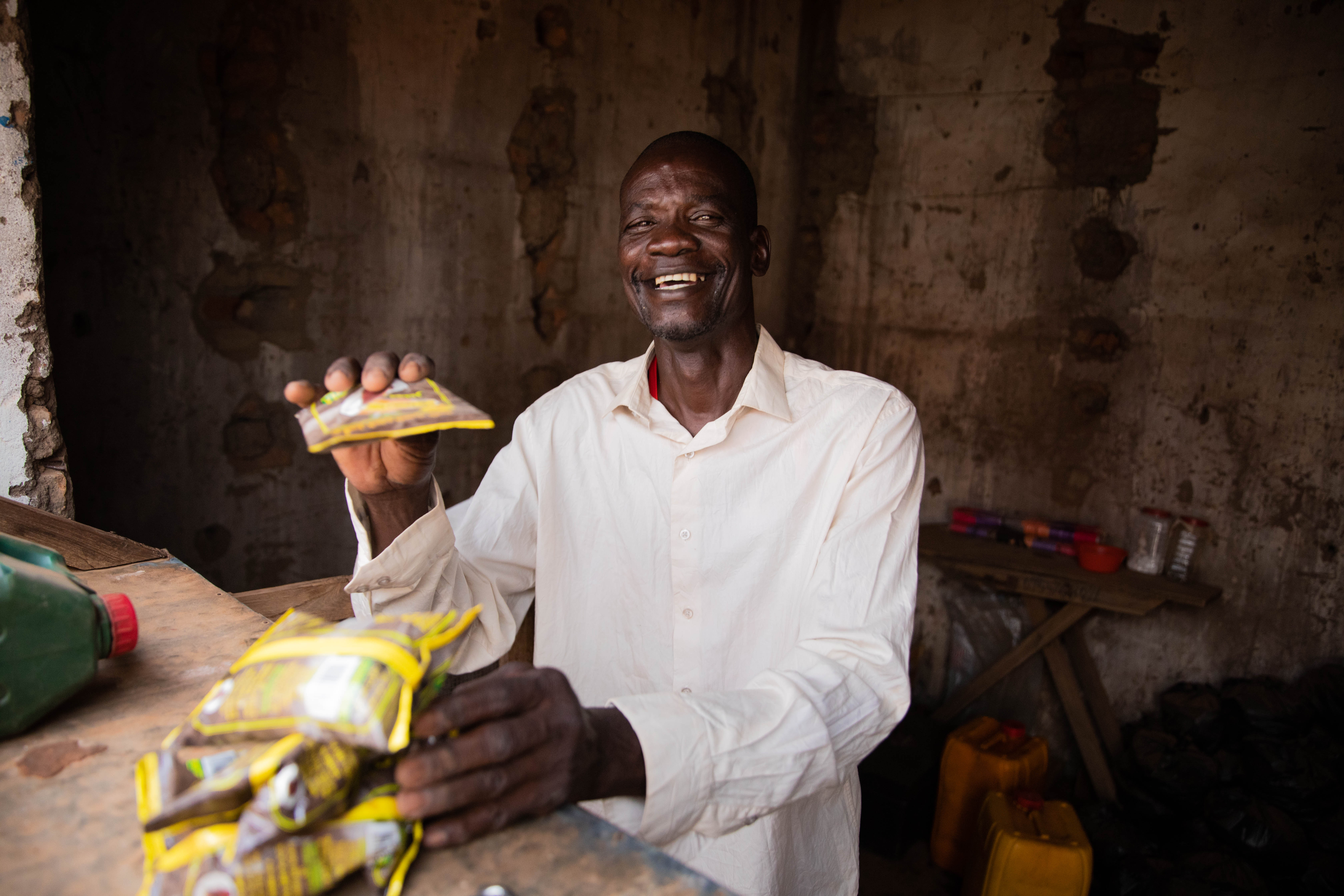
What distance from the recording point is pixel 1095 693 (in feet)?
10.8

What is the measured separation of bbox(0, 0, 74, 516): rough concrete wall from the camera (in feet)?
5.00

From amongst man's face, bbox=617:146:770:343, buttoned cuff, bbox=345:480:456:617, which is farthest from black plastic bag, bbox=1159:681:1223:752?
buttoned cuff, bbox=345:480:456:617

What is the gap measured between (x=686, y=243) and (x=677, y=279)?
0.24 ft

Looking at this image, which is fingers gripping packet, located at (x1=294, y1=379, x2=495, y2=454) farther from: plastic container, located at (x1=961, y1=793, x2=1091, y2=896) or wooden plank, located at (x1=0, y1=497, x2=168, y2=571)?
plastic container, located at (x1=961, y1=793, x2=1091, y2=896)

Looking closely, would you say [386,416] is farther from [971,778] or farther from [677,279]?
[971,778]

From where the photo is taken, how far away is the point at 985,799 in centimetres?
280

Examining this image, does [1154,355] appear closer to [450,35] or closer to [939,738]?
Answer: [939,738]

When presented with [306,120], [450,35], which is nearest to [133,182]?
[306,120]

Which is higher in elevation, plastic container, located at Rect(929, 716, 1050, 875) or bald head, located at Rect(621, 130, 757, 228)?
bald head, located at Rect(621, 130, 757, 228)

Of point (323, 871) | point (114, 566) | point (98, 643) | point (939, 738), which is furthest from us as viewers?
point (939, 738)

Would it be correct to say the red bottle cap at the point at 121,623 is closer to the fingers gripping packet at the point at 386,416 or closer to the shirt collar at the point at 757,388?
the fingers gripping packet at the point at 386,416

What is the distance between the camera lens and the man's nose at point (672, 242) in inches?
62.6

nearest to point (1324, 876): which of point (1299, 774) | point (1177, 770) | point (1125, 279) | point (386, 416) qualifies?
point (1299, 774)

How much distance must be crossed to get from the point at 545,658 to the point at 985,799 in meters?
1.94
